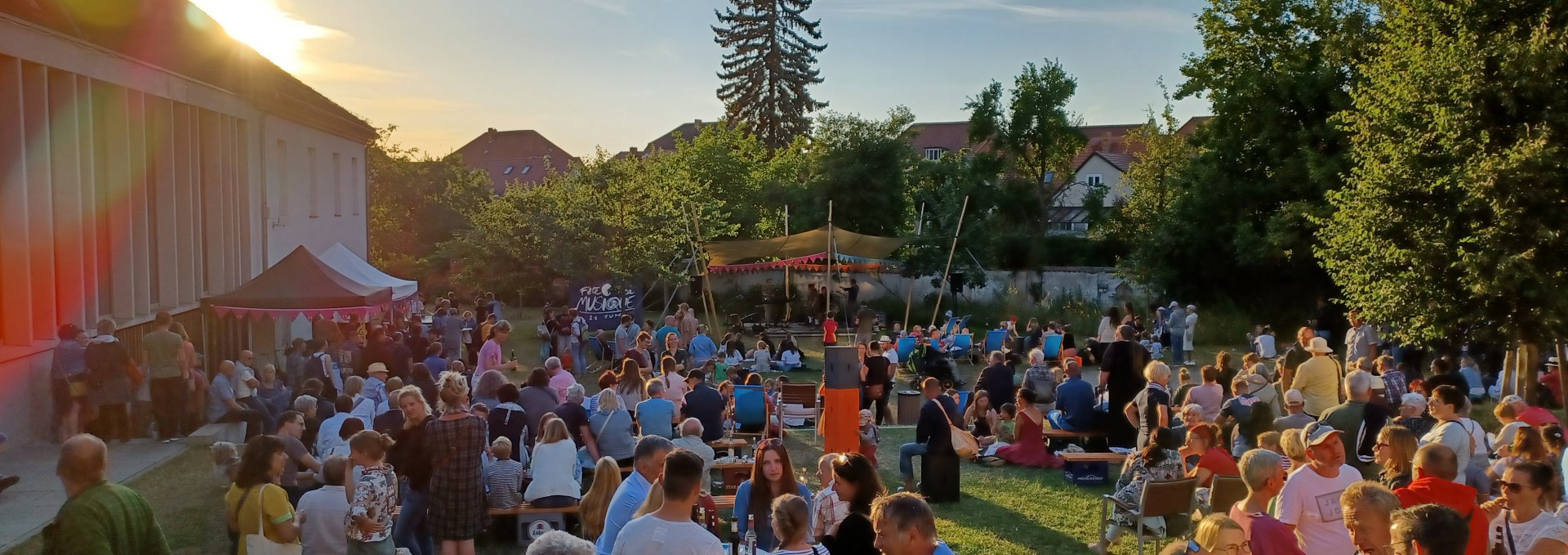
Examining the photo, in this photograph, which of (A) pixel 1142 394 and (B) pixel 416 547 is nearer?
(B) pixel 416 547

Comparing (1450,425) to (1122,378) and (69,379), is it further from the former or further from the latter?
(69,379)

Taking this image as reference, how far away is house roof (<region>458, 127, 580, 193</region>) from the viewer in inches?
2601

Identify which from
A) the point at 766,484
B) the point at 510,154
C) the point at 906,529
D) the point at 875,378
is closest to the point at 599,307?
the point at 875,378

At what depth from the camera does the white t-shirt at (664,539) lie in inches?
162

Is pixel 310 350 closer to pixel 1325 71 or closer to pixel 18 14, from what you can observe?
pixel 18 14

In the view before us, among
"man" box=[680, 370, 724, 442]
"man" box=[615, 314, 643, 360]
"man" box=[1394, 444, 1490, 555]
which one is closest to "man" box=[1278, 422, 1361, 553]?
"man" box=[1394, 444, 1490, 555]

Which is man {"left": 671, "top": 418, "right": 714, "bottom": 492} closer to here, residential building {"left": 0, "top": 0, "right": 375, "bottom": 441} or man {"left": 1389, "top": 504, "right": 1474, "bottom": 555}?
man {"left": 1389, "top": 504, "right": 1474, "bottom": 555}

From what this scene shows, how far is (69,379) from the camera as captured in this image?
11539mm

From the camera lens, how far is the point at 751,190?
125 feet

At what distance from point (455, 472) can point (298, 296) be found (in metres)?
8.61

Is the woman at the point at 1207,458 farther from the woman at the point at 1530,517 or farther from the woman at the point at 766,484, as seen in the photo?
the woman at the point at 766,484

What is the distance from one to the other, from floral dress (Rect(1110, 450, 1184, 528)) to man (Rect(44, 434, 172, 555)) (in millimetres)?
6365

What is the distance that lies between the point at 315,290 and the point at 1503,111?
15372 mm

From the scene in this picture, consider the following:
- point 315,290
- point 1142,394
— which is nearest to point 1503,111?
point 1142,394
